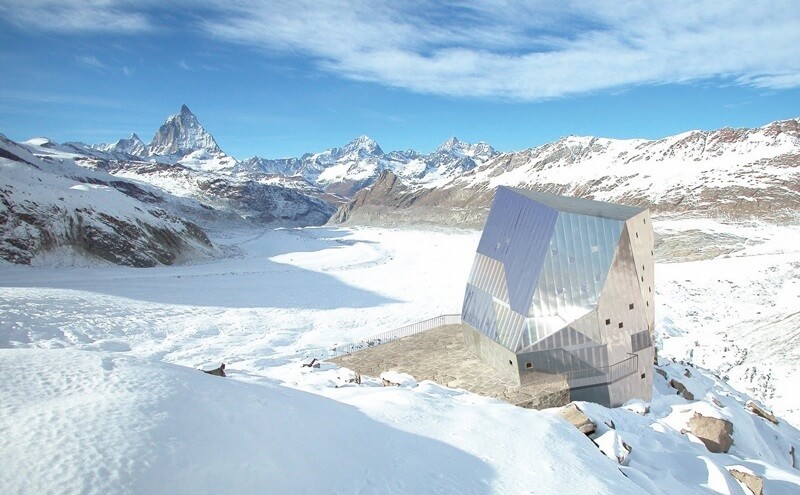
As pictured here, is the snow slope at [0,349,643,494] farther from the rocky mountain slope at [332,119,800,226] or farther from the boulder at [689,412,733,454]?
the rocky mountain slope at [332,119,800,226]

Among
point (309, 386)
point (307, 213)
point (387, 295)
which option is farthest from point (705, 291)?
point (307, 213)

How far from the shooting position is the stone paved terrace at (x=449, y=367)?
1277cm

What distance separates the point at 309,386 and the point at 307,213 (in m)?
156

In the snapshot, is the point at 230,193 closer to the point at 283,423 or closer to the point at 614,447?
the point at 283,423

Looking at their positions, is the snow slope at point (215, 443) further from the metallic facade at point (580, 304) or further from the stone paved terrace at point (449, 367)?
the metallic facade at point (580, 304)

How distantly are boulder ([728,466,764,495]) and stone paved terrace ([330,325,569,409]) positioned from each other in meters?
4.33

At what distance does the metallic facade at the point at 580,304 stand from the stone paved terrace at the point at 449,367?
488mm

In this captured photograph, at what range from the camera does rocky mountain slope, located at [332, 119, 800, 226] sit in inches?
2640

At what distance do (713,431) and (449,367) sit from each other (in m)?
7.33

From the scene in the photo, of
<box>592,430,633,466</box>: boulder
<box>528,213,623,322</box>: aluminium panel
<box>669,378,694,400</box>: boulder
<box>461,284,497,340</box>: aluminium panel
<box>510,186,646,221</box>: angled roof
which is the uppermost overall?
<box>510,186,646,221</box>: angled roof

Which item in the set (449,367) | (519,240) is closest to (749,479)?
(519,240)

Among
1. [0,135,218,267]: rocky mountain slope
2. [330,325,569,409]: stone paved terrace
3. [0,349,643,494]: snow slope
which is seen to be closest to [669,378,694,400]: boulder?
[330,325,569,409]: stone paved terrace

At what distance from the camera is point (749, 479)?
8.62 meters

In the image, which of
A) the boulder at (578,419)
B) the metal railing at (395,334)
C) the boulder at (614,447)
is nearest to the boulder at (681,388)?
the boulder at (578,419)
